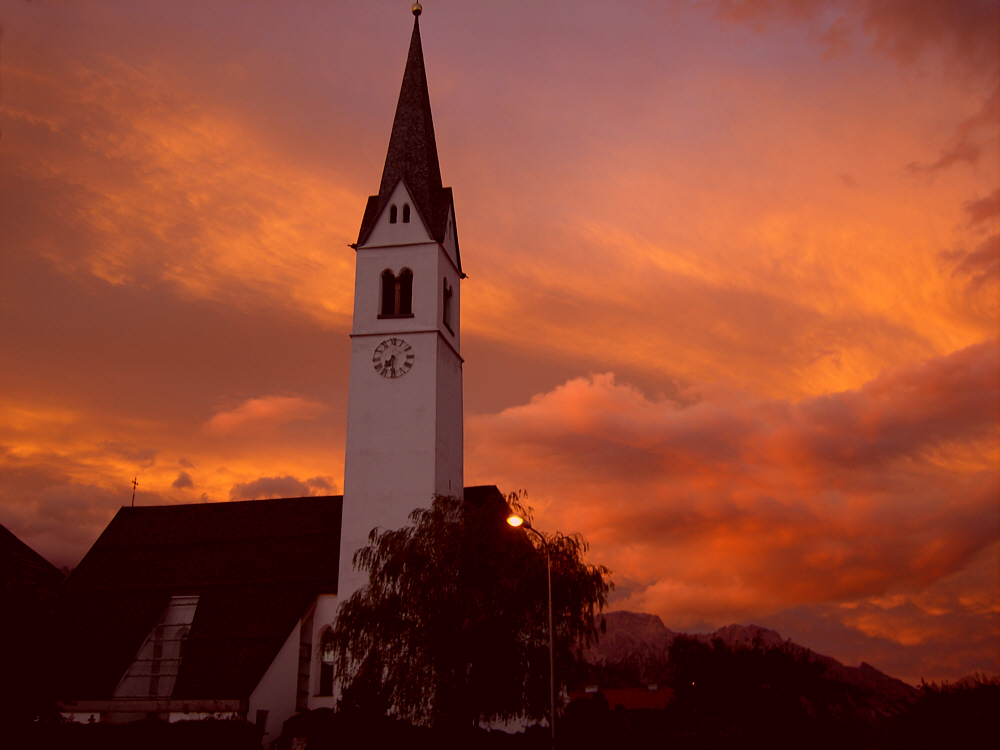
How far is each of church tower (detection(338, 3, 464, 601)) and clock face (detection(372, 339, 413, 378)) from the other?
45mm

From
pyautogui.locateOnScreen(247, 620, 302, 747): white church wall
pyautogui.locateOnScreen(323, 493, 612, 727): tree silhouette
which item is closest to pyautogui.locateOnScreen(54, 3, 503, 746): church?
pyautogui.locateOnScreen(247, 620, 302, 747): white church wall

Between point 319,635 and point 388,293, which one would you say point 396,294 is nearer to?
point 388,293

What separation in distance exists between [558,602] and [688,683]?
11106mm

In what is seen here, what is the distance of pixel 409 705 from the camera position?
93.5ft

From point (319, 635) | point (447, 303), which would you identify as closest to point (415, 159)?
point (447, 303)

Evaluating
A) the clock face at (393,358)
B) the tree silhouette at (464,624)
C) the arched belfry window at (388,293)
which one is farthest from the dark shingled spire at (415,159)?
the tree silhouette at (464,624)

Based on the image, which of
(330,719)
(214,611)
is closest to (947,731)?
(330,719)

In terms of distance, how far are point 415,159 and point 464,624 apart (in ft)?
87.0

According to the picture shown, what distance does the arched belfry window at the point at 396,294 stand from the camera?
42.7 m

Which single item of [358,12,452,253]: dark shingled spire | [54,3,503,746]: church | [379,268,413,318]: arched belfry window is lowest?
[54,3,503,746]: church

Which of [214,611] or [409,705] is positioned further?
[214,611]

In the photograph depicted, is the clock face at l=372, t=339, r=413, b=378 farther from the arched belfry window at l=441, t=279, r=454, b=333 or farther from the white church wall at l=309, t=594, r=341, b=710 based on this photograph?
the white church wall at l=309, t=594, r=341, b=710

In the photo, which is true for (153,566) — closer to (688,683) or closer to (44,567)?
(44,567)

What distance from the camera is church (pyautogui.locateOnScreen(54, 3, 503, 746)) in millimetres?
39188
